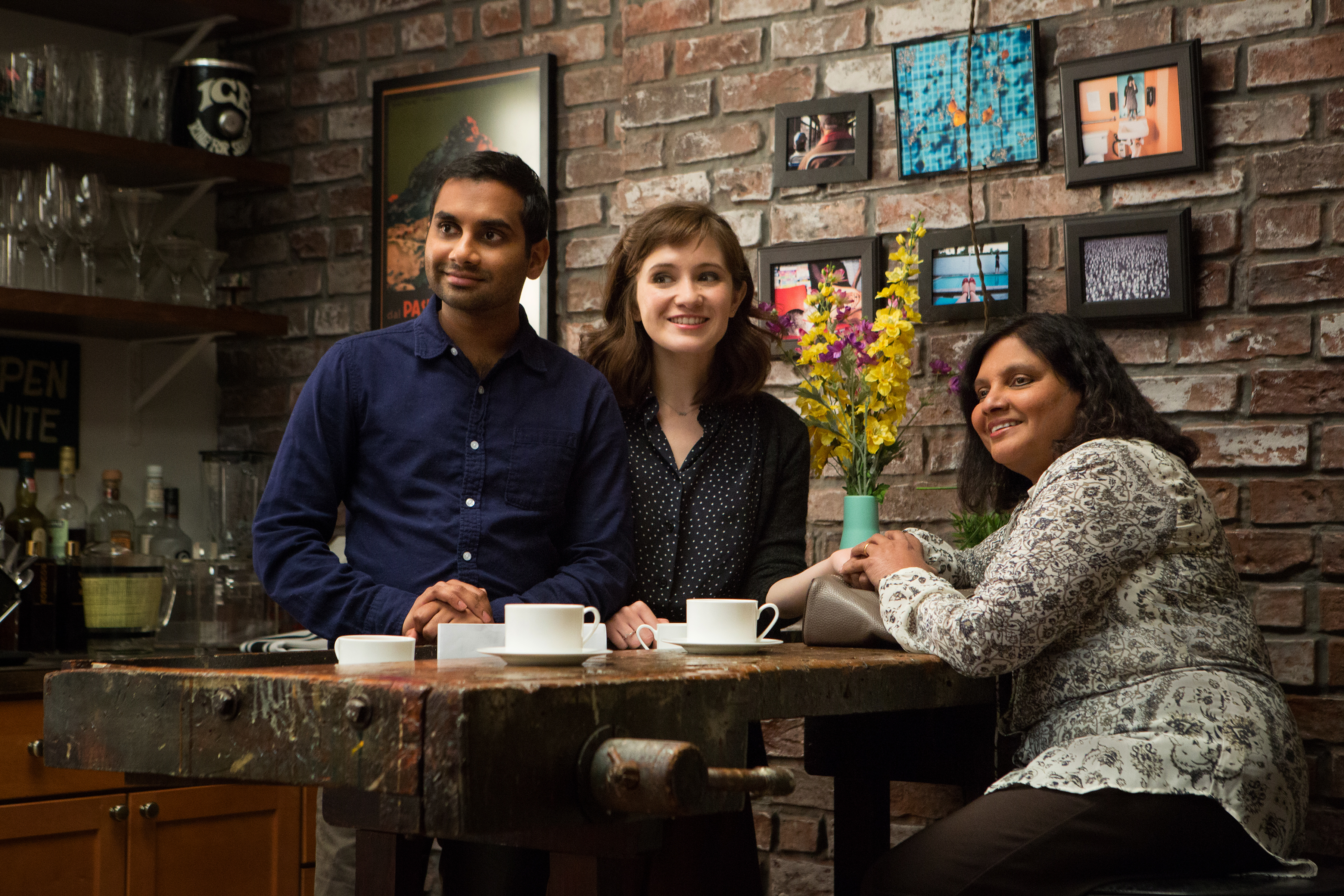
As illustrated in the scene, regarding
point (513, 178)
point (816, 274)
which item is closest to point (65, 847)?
point (513, 178)

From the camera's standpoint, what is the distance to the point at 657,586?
2.04 m

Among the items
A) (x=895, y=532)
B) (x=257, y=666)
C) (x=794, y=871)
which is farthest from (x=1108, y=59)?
(x=257, y=666)

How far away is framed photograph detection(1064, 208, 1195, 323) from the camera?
223 cm

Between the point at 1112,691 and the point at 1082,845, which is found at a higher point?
the point at 1112,691

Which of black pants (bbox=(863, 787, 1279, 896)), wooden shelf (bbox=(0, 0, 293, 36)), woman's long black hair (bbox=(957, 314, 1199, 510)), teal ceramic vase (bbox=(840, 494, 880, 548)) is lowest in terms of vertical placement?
black pants (bbox=(863, 787, 1279, 896))

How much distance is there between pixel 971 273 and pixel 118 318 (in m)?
1.87

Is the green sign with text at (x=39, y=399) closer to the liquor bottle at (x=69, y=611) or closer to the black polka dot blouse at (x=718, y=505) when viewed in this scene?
the liquor bottle at (x=69, y=611)

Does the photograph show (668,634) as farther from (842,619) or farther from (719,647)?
Answer: (842,619)

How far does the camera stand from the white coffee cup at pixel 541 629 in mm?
1218

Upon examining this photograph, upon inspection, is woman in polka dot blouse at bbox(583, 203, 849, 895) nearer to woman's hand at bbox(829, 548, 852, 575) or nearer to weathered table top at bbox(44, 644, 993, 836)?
woman's hand at bbox(829, 548, 852, 575)

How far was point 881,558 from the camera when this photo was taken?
1.83 m

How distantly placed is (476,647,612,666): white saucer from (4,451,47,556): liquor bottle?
6.74 ft

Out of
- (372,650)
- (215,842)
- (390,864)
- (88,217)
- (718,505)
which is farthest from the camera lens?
(88,217)

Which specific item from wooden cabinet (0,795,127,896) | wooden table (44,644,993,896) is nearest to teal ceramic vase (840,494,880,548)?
wooden table (44,644,993,896)
